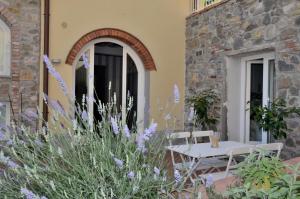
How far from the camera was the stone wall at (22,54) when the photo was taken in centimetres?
747

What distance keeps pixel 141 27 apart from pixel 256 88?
3.09 m

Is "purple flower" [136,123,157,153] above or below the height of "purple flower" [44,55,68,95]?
below

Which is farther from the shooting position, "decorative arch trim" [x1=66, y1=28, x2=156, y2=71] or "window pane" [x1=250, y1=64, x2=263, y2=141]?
"decorative arch trim" [x1=66, y1=28, x2=156, y2=71]

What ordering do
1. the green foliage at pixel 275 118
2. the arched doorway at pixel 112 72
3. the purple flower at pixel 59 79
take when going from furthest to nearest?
the arched doorway at pixel 112 72 → the green foliage at pixel 275 118 → the purple flower at pixel 59 79

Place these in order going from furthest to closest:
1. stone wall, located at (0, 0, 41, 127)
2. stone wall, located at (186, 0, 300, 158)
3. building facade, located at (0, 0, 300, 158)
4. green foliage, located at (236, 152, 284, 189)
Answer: stone wall, located at (0, 0, 41, 127) → building facade, located at (0, 0, 300, 158) → stone wall, located at (186, 0, 300, 158) → green foliage, located at (236, 152, 284, 189)

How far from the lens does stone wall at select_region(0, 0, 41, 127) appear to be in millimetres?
7473

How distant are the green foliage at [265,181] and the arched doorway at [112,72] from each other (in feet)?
20.6

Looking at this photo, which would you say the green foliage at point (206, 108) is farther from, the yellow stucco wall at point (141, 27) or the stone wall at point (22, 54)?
the stone wall at point (22, 54)

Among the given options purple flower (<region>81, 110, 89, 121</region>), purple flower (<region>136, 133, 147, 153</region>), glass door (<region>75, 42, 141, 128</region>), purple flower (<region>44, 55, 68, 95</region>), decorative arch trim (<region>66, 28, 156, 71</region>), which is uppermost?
decorative arch trim (<region>66, 28, 156, 71</region>)

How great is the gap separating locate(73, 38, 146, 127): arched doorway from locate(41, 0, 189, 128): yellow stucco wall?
34 cm

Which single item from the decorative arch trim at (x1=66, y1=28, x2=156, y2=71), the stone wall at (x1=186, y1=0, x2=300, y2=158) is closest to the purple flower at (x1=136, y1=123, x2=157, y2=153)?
the stone wall at (x1=186, y1=0, x2=300, y2=158)

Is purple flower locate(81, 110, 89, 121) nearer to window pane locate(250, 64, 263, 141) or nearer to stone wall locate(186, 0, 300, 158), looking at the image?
stone wall locate(186, 0, 300, 158)

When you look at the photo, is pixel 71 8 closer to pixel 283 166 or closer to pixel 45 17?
pixel 45 17

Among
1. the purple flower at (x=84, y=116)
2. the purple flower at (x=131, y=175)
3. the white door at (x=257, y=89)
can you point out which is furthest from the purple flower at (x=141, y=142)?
the white door at (x=257, y=89)
